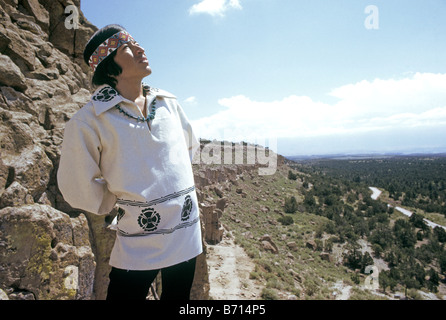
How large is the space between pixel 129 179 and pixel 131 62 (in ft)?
2.48

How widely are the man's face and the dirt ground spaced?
20.7 ft

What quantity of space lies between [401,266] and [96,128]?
2312 centimetres

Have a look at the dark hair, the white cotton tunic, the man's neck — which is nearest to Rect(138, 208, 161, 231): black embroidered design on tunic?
the white cotton tunic

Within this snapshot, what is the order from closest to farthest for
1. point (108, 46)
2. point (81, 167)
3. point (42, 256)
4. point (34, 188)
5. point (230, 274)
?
1. point (81, 167)
2. point (108, 46)
3. point (42, 256)
4. point (34, 188)
5. point (230, 274)

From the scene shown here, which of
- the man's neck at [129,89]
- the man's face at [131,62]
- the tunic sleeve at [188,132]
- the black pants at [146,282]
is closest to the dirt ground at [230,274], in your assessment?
the black pants at [146,282]

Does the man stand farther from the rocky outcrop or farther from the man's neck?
the rocky outcrop

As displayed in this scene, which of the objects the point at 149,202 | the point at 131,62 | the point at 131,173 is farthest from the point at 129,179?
the point at 131,62

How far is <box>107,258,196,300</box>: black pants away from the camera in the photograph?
145 centimetres

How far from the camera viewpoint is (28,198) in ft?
7.93

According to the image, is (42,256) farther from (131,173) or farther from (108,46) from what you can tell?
(108,46)

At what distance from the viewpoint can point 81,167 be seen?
1350 mm

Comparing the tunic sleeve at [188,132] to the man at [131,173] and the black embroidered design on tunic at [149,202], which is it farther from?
the black embroidered design on tunic at [149,202]
